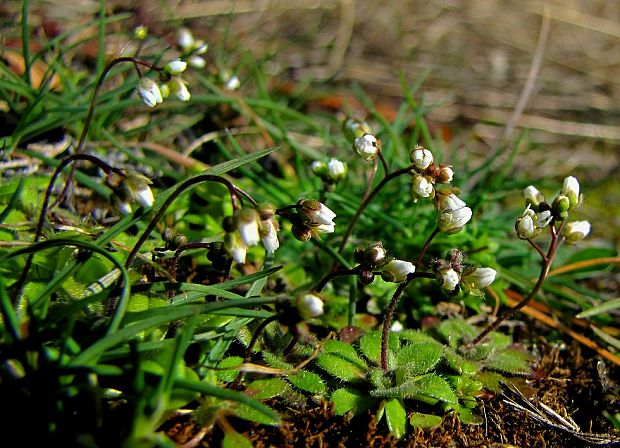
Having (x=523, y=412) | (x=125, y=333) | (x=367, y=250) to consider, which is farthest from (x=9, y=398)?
(x=523, y=412)

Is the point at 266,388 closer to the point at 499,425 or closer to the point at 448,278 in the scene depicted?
the point at 448,278

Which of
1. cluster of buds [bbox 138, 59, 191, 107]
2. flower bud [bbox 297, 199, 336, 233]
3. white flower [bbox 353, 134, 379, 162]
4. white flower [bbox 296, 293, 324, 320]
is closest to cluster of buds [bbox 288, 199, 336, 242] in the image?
flower bud [bbox 297, 199, 336, 233]

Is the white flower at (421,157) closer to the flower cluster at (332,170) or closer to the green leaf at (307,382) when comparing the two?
the flower cluster at (332,170)

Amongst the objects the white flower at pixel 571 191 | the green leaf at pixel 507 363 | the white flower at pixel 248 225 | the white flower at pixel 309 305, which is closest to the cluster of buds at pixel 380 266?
the white flower at pixel 309 305

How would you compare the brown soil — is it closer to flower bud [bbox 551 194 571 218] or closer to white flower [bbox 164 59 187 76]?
flower bud [bbox 551 194 571 218]

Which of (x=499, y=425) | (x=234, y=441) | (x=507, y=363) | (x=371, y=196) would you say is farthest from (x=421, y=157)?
(x=234, y=441)

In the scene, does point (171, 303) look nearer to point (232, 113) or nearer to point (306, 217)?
point (306, 217)
